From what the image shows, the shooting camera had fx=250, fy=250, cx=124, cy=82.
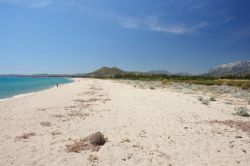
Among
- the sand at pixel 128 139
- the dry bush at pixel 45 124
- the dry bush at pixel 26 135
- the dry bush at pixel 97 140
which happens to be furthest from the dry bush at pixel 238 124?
the dry bush at pixel 26 135

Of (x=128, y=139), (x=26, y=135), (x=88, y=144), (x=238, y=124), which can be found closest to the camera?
(x=88, y=144)

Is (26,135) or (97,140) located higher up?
(97,140)

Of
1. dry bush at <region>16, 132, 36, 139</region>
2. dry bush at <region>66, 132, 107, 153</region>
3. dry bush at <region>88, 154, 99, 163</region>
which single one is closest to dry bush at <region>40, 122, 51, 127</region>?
dry bush at <region>16, 132, 36, 139</region>

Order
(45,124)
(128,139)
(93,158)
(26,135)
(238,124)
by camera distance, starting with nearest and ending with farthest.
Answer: (93,158) < (128,139) < (26,135) < (238,124) < (45,124)

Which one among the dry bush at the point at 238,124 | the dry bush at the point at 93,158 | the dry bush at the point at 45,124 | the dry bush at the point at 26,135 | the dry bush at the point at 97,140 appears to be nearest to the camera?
the dry bush at the point at 93,158

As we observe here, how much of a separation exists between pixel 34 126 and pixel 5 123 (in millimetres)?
2263

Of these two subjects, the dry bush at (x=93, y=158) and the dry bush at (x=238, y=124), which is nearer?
the dry bush at (x=93, y=158)

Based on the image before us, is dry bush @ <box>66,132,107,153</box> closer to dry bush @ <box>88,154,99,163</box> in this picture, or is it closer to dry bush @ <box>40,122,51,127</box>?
dry bush @ <box>88,154,99,163</box>

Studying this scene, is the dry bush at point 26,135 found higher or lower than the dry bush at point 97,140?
lower

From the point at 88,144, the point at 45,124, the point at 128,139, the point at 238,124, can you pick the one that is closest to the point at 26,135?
the point at 45,124

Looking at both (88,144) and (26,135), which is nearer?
(88,144)

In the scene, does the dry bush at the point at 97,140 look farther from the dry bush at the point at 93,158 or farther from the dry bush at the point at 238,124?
the dry bush at the point at 238,124

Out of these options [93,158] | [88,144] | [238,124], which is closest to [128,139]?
[88,144]

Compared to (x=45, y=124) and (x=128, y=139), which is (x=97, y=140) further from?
(x=45, y=124)
